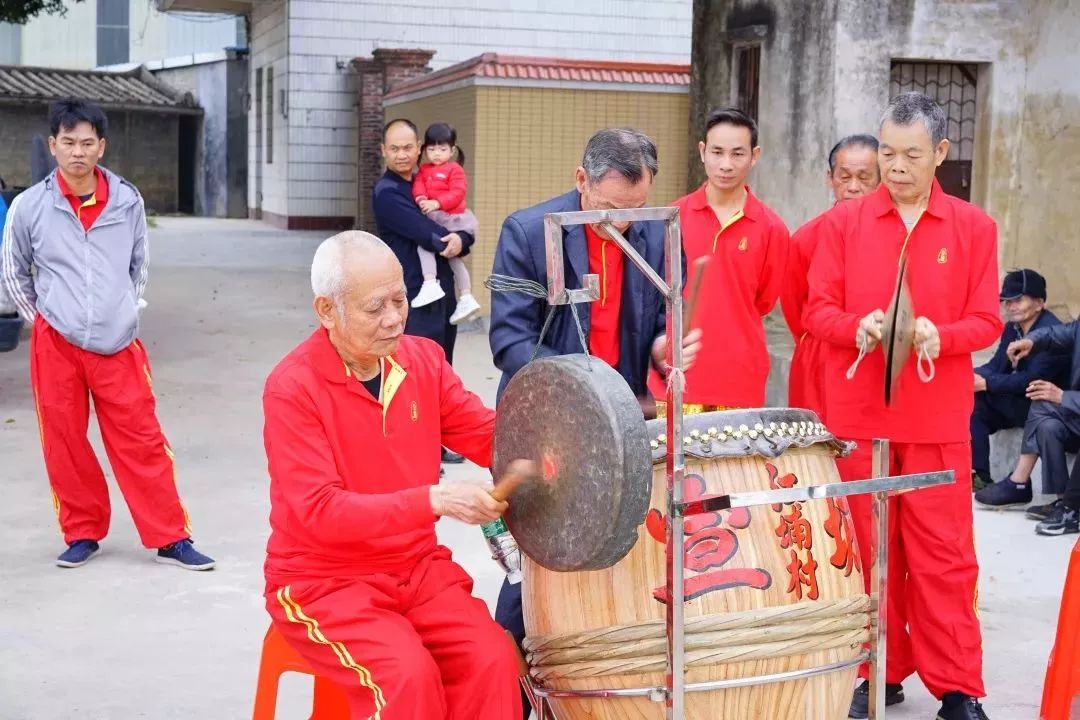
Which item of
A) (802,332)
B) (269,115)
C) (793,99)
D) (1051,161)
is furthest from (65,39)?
(802,332)

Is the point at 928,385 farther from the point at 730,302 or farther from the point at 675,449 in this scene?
the point at 675,449

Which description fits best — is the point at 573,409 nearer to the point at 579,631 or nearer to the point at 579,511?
the point at 579,511

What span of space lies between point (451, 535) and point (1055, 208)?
5.49 m

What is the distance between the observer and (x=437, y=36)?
74.0ft

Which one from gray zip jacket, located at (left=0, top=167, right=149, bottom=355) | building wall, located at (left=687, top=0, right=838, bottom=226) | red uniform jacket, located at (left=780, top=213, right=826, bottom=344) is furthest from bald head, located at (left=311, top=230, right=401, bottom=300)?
building wall, located at (left=687, top=0, right=838, bottom=226)

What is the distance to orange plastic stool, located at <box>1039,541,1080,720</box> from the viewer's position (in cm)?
383

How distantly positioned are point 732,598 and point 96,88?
3001cm

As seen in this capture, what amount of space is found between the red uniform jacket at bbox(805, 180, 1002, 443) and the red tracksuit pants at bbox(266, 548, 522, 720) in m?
1.35

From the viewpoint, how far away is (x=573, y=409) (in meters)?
2.82

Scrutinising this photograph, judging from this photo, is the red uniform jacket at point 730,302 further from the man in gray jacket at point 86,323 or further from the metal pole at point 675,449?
the man in gray jacket at point 86,323

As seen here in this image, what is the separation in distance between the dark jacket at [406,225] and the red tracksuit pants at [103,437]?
6.20 feet

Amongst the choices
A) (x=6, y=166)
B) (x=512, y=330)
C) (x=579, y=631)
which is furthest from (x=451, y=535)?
(x=6, y=166)

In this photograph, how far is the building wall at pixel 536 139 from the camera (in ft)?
40.6

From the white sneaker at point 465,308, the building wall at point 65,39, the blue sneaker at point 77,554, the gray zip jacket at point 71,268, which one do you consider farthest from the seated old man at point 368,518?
the building wall at point 65,39
